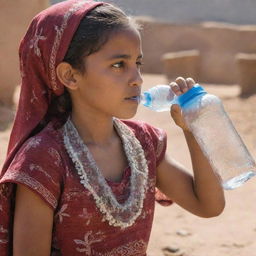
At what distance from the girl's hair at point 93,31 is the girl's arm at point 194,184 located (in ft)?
1.37

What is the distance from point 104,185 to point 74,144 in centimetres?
17

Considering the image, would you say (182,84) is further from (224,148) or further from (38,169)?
(38,169)

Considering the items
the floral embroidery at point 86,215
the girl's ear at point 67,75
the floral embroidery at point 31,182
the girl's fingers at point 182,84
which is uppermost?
the girl's ear at point 67,75

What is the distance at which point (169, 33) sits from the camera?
16109 mm

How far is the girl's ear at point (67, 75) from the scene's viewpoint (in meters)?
2.07

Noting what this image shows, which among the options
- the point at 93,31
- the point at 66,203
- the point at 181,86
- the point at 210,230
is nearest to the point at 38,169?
the point at 66,203

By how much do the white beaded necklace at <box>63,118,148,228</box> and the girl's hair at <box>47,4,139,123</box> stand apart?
23cm

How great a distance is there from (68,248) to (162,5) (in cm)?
2258

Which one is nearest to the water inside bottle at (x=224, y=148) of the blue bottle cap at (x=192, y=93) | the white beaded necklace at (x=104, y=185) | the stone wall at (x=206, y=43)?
the blue bottle cap at (x=192, y=93)

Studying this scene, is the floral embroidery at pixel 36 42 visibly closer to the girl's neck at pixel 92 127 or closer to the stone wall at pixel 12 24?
the girl's neck at pixel 92 127

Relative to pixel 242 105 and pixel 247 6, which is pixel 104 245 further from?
pixel 247 6

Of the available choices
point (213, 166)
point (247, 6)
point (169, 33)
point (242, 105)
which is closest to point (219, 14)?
point (247, 6)

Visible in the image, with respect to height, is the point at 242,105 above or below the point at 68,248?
below

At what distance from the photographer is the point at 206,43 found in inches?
635
